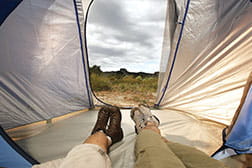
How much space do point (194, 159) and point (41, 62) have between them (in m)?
1.04

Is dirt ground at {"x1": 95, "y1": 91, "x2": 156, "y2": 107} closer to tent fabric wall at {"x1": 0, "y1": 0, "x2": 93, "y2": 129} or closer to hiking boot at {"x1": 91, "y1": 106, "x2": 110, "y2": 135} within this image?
tent fabric wall at {"x1": 0, "y1": 0, "x2": 93, "y2": 129}

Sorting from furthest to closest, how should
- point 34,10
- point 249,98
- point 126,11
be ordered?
point 126,11 → point 34,10 → point 249,98

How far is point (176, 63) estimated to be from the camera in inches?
Answer: 53.1

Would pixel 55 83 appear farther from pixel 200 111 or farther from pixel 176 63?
pixel 200 111

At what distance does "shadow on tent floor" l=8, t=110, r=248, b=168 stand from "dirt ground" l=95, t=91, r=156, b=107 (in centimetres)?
47

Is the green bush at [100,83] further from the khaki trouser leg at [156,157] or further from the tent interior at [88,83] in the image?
the khaki trouser leg at [156,157]

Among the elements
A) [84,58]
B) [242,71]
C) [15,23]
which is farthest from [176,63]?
[15,23]

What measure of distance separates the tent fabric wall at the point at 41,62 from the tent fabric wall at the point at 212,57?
0.85 m

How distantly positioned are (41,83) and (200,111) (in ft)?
4.36

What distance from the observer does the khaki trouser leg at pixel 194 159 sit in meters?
0.48

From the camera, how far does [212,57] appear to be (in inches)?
44.8

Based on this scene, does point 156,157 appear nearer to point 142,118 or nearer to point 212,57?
point 142,118

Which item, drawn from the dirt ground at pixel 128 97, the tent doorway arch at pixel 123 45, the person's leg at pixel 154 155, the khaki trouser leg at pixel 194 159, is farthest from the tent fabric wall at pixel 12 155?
the dirt ground at pixel 128 97

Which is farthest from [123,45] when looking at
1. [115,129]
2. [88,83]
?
[115,129]
